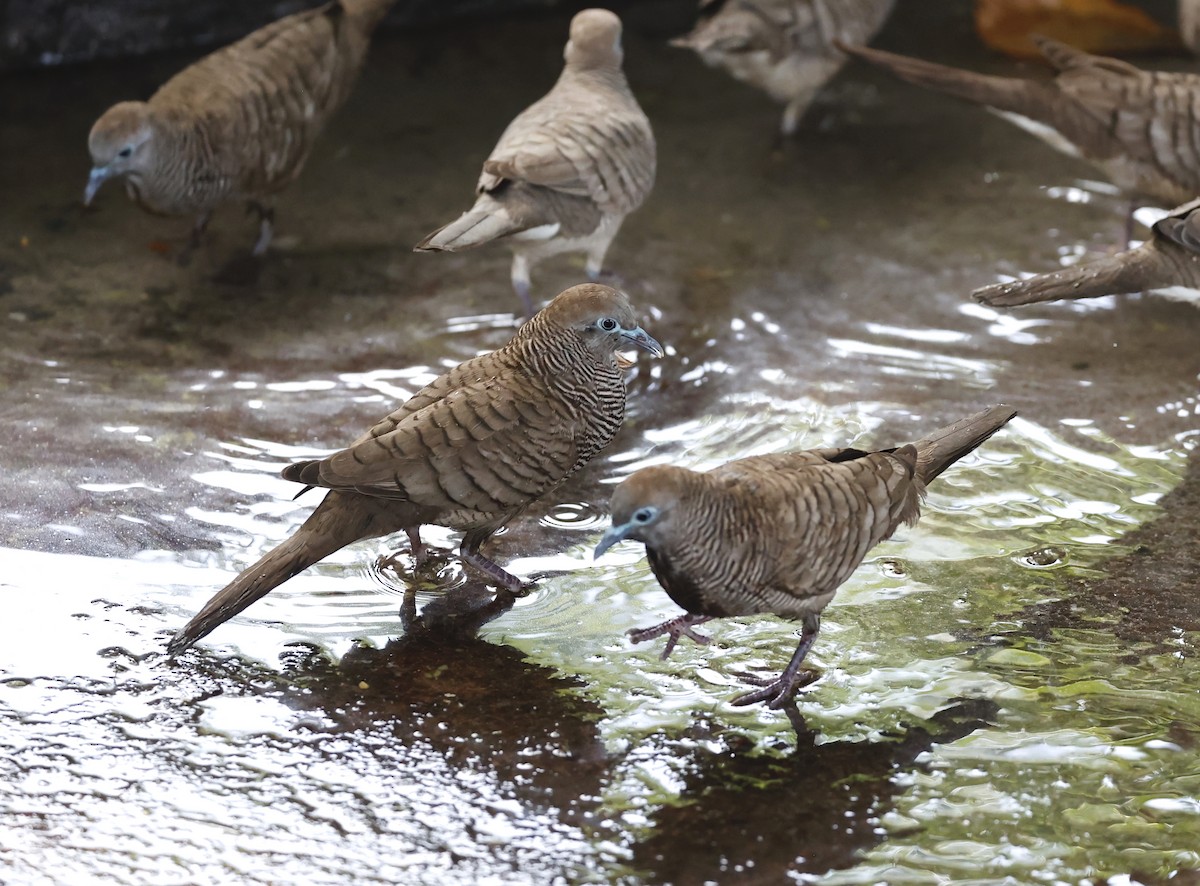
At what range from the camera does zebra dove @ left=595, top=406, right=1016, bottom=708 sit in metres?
3.06

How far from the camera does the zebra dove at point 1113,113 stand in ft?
18.2

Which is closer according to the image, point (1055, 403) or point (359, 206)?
point (1055, 403)

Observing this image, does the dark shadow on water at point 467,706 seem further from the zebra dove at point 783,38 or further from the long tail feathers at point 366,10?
the zebra dove at point 783,38

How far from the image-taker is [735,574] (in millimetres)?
3178

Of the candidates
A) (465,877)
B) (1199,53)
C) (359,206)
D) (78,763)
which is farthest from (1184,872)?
(1199,53)

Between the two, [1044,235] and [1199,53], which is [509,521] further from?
[1199,53]

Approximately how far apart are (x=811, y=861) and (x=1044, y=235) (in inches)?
151

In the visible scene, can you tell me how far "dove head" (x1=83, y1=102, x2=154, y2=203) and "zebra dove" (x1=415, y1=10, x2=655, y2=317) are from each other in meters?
1.29

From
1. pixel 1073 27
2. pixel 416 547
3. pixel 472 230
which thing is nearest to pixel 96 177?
pixel 472 230

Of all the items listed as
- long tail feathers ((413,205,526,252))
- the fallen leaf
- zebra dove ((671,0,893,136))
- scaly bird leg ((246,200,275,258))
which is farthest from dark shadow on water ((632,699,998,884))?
the fallen leaf

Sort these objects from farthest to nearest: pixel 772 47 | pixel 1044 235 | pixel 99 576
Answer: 1. pixel 772 47
2. pixel 1044 235
3. pixel 99 576

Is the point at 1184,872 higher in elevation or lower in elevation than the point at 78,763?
lower

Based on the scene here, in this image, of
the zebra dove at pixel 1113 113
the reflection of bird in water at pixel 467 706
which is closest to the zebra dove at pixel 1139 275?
the zebra dove at pixel 1113 113

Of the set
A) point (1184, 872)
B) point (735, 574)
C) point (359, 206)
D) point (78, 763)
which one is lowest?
point (1184, 872)
